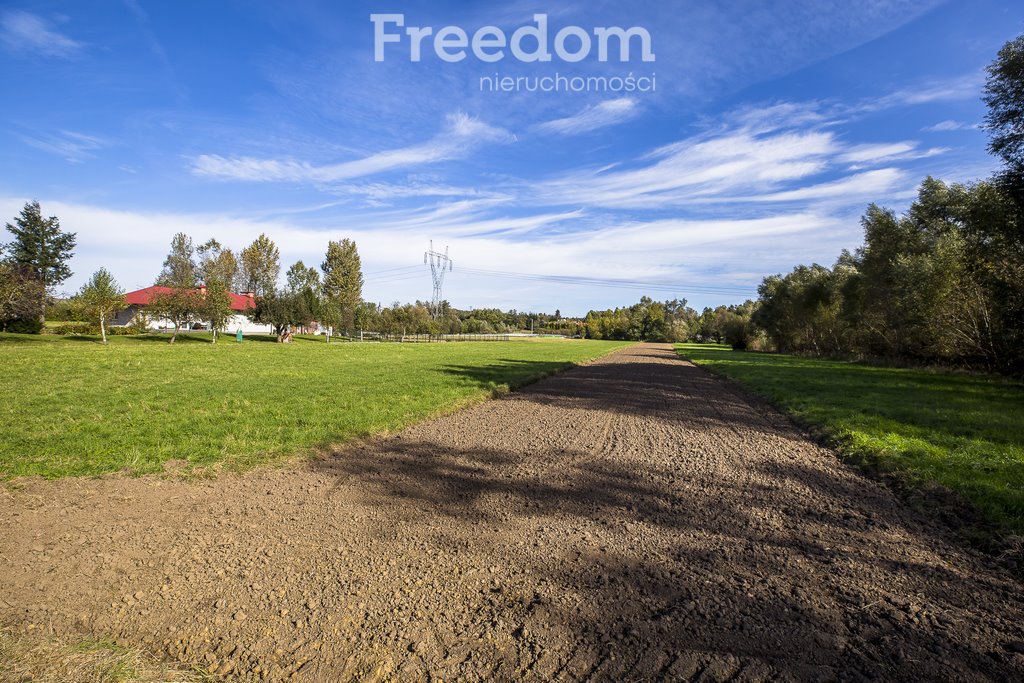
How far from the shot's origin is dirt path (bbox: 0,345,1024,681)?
3.14m

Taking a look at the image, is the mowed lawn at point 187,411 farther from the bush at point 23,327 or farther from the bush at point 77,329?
the bush at point 77,329

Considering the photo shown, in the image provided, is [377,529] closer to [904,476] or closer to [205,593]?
[205,593]

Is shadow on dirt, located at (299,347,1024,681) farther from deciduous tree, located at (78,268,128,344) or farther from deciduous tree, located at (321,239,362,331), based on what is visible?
deciduous tree, located at (321,239,362,331)

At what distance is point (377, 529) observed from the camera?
521 centimetres

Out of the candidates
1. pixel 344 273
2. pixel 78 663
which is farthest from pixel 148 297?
pixel 78 663

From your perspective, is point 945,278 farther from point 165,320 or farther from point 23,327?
point 165,320

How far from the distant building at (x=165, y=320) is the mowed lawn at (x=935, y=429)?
67.8 meters

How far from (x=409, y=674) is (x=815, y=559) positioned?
3836 mm

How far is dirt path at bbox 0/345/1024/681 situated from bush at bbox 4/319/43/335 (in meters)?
60.1

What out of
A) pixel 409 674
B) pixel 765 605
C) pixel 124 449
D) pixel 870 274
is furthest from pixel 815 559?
pixel 870 274

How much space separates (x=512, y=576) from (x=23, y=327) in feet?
219

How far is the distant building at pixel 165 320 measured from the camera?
224 feet

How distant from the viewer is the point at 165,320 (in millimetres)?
66500

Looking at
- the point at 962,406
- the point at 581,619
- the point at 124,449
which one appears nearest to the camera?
the point at 581,619
